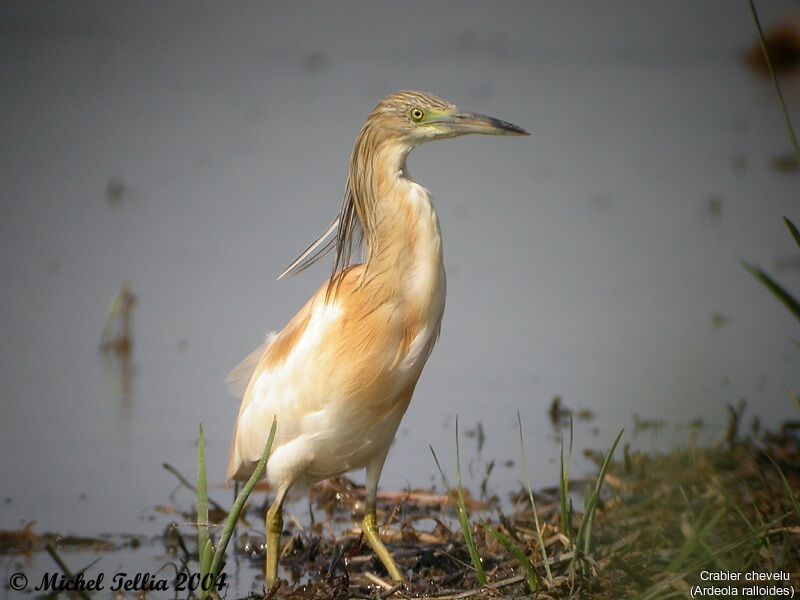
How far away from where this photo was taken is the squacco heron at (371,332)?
3.59 meters

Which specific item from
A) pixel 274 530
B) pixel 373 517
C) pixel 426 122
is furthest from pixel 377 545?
pixel 426 122

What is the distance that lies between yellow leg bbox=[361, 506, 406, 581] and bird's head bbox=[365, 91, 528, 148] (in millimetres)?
1309

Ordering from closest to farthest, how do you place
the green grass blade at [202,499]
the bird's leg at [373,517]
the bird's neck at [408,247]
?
1. the green grass blade at [202,499]
2. the bird's neck at [408,247]
3. the bird's leg at [373,517]

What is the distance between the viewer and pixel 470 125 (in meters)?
3.66

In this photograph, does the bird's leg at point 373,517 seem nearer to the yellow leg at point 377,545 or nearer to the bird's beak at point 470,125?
the yellow leg at point 377,545

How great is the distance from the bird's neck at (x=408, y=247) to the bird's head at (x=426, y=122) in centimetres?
18

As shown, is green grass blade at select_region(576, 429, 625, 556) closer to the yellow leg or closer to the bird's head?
the yellow leg

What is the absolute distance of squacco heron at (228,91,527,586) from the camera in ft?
11.8

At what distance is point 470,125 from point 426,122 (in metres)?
0.15

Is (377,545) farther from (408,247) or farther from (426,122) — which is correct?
(426,122)

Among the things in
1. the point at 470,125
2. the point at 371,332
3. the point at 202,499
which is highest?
the point at 470,125

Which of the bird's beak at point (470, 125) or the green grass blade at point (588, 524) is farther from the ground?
the bird's beak at point (470, 125)

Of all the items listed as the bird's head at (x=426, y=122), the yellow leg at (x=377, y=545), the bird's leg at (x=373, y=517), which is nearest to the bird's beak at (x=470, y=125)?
the bird's head at (x=426, y=122)

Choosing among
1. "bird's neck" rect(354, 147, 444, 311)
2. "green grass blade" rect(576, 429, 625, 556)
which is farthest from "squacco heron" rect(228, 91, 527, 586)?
"green grass blade" rect(576, 429, 625, 556)
